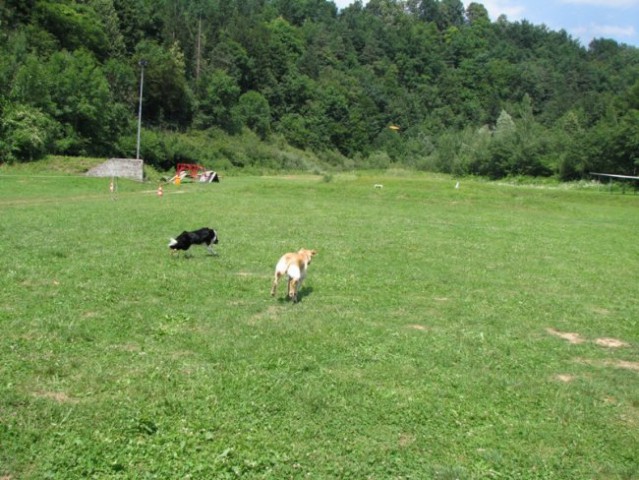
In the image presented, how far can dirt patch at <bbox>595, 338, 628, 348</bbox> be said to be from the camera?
376 inches

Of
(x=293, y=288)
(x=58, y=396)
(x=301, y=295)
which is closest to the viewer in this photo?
(x=58, y=396)

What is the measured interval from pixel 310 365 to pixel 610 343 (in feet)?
17.9

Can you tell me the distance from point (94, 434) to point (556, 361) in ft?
20.7

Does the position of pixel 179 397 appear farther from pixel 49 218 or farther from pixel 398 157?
pixel 398 157

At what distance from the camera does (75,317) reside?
28.6ft

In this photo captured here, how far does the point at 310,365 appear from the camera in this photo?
7414 mm

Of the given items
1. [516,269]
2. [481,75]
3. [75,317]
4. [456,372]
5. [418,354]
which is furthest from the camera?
[481,75]

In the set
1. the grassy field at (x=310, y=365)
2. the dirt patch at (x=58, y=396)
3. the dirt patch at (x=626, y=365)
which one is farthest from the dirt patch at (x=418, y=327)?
the dirt patch at (x=58, y=396)

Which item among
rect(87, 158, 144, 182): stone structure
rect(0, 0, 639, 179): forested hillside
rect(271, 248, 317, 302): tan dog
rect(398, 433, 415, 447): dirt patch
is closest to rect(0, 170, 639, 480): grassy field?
rect(398, 433, 415, 447): dirt patch

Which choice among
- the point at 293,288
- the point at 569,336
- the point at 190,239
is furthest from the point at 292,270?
the point at 190,239

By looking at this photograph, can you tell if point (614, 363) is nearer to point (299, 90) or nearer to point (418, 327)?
point (418, 327)

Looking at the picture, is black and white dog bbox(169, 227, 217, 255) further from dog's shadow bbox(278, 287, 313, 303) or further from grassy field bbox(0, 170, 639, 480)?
dog's shadow bbox(278, 287, 313, 303)

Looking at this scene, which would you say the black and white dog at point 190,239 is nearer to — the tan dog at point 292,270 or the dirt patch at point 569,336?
the tan dog at point 292,270

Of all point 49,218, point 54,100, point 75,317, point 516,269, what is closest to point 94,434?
point 75,317
